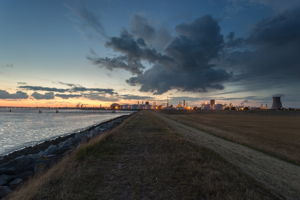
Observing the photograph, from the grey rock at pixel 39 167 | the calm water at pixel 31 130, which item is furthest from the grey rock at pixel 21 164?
the calm water at pixel 31 130

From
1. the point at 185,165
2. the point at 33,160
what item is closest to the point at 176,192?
the point at 185,165

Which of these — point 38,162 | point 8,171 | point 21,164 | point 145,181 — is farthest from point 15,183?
point 145,181

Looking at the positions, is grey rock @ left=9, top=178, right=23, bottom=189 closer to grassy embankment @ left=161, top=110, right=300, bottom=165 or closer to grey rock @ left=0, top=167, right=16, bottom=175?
grey rock @ left=0, top=167, right=16, bottom=175

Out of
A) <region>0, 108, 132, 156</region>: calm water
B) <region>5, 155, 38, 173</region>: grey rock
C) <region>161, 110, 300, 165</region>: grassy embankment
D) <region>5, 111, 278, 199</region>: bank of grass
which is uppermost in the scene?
<region>5, 111, 278, 199</region>: bank of grass

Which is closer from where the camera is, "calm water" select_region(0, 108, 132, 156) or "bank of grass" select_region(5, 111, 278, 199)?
"bank of grass" select_region(5, 111, 278, 199)

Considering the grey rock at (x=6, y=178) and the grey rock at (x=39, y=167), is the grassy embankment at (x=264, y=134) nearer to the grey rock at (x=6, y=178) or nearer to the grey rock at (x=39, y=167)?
the grey rock at (x=39, y=167)

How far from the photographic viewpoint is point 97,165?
7.46m

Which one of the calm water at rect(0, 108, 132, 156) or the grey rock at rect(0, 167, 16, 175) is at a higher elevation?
the grey rock at rect(0, 167, 16, 175)

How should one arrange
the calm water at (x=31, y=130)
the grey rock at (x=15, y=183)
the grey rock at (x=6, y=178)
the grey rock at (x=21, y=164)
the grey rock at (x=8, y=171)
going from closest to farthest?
the grey rock at (x=15, y=183) < the grey rock at (x=6, y=178) < the grey rock at (x=8, y=171) < the grey rock at (x=21, y=164) < the calm water at (x=31, y=130)

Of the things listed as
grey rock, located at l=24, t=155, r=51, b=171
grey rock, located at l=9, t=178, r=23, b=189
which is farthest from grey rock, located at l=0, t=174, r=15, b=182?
grey rock, located at l=24, t=155, r=51, b=171

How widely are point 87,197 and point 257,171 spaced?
28.8 ft

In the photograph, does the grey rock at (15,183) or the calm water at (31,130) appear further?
the calm water at (31,130)

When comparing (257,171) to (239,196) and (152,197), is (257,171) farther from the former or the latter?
(152,197)

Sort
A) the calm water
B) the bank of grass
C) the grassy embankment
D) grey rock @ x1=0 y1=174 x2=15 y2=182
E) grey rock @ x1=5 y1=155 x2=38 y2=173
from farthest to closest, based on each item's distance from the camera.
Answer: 1. the calm water
2. the grassy embankment
3. grey rock @ x1=5 y1=155 x2=38 y2=173
4. grey rock @ x1=0 y1=174 x2=15 y2=182
5. the bank of grass
